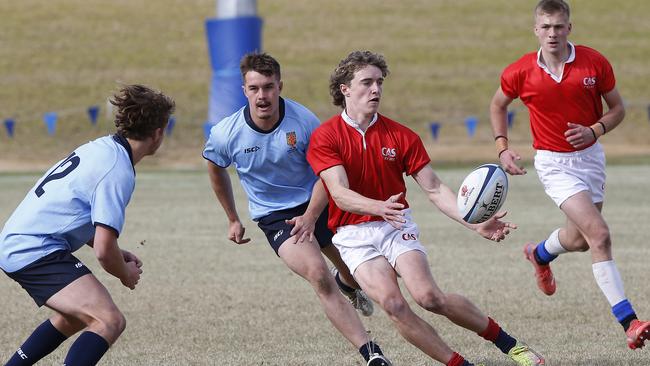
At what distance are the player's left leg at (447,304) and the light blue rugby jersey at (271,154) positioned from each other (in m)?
1.32

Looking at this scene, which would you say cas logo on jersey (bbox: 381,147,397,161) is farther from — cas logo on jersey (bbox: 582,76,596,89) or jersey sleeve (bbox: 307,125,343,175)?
cas logo on jersey (bbox: 582,76,596,89)

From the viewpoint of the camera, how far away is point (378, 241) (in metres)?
6.75

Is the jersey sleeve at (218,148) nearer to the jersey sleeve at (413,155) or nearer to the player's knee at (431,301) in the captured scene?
the jersey sleeve at (413,155)

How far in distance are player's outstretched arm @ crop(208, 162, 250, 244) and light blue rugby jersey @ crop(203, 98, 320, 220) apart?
0.35 feet

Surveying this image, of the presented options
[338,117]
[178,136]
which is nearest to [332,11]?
[178,136]

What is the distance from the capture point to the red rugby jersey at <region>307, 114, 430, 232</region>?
22.3ft

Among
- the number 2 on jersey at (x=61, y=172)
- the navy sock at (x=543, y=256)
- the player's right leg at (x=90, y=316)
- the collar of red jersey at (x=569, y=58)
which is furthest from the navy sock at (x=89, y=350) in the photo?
the navy sock at (x=543, y=256)

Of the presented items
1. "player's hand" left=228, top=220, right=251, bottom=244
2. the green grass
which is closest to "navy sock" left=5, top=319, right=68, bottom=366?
"player's hand" left=228, top=220, right=251, bottom=244

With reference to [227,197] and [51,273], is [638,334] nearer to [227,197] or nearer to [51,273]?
[227,197]

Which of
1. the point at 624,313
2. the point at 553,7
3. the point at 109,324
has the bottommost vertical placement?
the point at 624,313

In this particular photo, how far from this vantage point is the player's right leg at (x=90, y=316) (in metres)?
5.83

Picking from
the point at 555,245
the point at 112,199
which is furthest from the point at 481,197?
the point at 555,245

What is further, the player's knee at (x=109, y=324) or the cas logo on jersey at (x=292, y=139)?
the cas logo on jersey at (x=292, y=139)

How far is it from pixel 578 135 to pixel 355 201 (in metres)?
2.09
